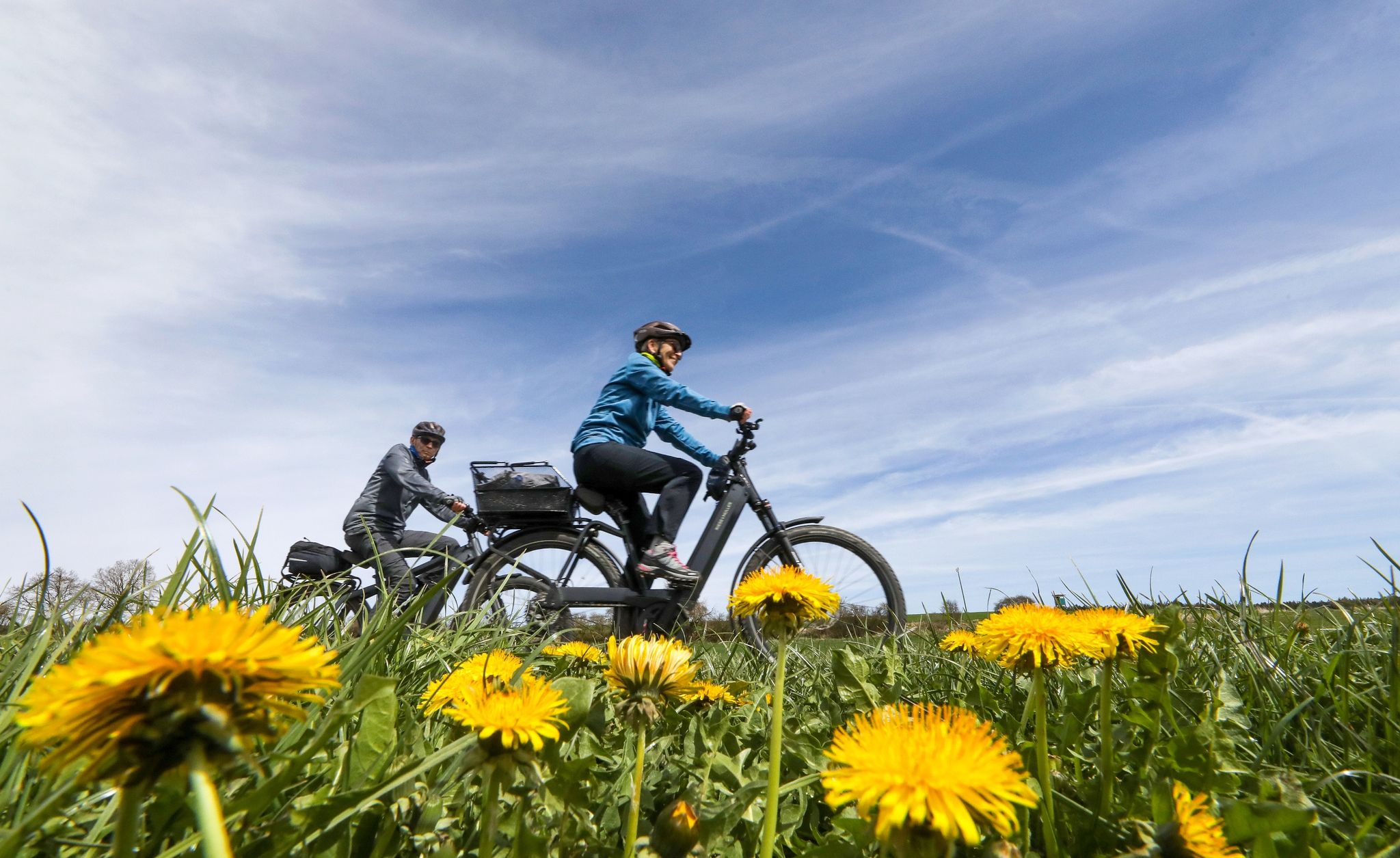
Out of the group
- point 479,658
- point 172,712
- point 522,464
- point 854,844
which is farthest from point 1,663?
point 522,464

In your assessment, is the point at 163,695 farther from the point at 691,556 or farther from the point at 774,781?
the point at 691,556

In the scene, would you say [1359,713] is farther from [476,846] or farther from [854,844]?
[476,846]

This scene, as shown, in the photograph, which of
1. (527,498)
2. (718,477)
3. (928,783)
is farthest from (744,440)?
(928,783)

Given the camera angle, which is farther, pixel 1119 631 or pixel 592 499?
pixel 592 499

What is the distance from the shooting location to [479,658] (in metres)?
1.50

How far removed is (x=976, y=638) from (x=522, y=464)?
470 centimetres

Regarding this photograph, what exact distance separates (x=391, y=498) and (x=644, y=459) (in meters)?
2.96

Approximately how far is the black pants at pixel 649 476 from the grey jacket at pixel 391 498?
188cm

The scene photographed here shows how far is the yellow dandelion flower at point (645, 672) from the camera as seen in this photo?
938 mm

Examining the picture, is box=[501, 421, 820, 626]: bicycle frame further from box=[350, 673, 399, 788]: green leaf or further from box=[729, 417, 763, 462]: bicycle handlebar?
box=[350, 673, 399, 788]: green leaf

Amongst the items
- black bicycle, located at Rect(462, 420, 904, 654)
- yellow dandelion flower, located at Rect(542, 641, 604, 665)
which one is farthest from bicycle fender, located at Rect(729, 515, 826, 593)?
yellow dandelion flower, located at Rect(542, 641, 604, 665)

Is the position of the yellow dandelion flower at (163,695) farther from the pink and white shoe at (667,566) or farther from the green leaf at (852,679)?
the pink and white shoe at (667,566)

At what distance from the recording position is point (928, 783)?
20.6 inches

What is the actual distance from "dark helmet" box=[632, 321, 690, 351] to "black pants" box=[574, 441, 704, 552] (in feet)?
2.83
